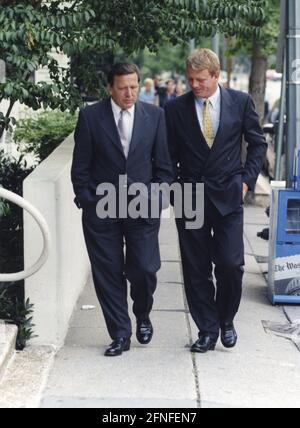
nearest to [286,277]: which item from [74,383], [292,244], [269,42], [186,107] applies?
[292,244]

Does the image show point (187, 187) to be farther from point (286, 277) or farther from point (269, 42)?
point (269, 42)

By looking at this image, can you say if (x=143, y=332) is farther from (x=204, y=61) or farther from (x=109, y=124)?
(x=204, y=61)

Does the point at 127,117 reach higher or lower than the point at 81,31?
lower

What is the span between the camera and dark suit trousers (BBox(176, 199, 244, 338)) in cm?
646

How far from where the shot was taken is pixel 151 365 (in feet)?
20.7

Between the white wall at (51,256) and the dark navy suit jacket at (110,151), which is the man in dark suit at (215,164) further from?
the white wall at (51,256)

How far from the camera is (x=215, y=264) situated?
21.5 ft

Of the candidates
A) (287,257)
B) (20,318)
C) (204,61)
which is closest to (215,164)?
(204,61)

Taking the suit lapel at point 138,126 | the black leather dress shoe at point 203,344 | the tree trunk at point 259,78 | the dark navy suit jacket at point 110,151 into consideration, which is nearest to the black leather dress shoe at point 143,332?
the black leather dress shoe at point 203,344

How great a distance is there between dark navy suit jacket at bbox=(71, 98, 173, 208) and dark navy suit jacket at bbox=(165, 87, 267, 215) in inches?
7.0

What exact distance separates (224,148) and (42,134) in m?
4.85

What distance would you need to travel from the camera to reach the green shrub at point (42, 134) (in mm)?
10742

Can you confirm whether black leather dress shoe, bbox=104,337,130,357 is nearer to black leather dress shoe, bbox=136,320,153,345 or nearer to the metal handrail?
black leather dress shoe, bbox=136,320,153,345

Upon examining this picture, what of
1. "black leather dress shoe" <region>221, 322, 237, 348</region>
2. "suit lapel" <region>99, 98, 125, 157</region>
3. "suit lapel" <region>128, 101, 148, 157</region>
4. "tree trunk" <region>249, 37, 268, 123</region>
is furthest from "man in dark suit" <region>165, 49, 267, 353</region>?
"tree trunk" <region>249, 37, 268, 123</region>
